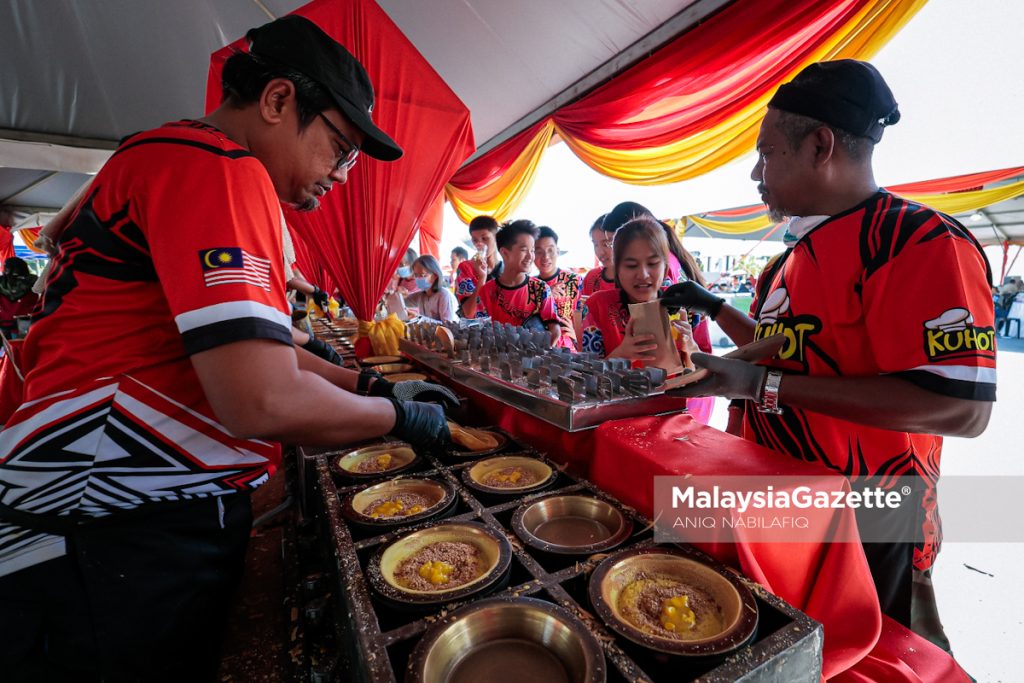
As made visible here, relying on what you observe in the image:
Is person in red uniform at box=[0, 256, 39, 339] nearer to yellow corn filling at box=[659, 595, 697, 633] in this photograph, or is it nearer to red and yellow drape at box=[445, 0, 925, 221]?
red and yellow drape at box=[445, 0, 925, 221]

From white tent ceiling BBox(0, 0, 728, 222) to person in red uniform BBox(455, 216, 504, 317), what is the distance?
1320 millimetres

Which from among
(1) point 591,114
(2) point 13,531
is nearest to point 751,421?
(2) point 13,531

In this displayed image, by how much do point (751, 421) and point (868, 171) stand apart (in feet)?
2.87

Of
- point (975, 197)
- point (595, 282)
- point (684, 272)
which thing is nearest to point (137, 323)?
point (684, 272)

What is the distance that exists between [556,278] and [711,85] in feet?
8.16

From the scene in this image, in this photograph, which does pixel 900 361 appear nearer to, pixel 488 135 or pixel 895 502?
pixel 895 502

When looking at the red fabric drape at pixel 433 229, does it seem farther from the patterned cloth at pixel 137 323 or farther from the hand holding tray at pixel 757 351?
the patterned cloth at pixel 137 323

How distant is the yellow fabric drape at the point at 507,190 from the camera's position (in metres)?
4.66

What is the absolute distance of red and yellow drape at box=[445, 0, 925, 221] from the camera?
1925mm

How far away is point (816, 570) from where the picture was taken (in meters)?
1.00

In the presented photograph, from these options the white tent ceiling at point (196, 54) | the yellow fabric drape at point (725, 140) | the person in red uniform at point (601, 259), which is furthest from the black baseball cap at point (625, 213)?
the white tent ceiling at point (196, 54)

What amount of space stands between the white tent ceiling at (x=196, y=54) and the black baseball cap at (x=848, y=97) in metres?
1.77

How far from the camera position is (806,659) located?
2.46ft

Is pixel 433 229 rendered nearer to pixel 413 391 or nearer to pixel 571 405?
pixel 413 391
